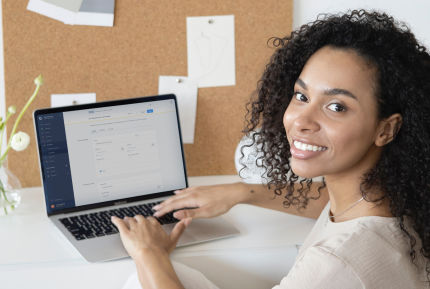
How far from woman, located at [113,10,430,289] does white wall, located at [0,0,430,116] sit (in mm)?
419

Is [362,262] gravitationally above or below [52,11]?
below

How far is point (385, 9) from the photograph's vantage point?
4.42ft

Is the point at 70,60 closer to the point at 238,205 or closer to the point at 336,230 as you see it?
the point at 238,205

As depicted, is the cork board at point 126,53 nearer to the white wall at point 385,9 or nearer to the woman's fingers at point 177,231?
the white wall at point 385,9

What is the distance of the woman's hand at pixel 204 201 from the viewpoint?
1097mm

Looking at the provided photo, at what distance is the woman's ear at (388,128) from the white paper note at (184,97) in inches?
24.0

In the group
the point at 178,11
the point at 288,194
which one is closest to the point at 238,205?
the point at 288,194

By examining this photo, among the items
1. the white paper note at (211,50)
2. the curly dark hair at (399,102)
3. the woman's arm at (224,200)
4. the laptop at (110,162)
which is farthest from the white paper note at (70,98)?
the curly dark hair at (399,102)

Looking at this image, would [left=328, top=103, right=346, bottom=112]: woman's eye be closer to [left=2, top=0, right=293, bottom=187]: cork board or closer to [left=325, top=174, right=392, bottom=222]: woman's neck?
[left=325, top=174, right=392, bottom=222]: woman's neck

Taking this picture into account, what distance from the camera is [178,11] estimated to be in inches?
51.1

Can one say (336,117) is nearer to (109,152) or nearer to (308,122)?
(308,122)

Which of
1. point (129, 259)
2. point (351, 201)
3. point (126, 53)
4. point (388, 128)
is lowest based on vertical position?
point (129, 259)

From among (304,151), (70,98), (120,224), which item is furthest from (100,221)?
(304,151)

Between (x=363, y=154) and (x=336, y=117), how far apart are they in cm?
8
